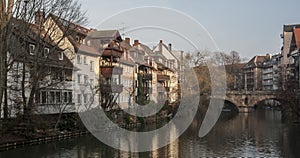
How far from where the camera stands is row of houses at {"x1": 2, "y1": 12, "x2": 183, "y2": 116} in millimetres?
28297

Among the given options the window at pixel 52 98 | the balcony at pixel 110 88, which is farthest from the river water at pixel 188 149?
the balcony at pixel 110 88

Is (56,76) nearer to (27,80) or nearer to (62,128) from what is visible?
(27,80)

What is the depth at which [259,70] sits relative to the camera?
382 ft

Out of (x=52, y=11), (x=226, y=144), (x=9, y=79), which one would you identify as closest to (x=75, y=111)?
(x=9, y=79)

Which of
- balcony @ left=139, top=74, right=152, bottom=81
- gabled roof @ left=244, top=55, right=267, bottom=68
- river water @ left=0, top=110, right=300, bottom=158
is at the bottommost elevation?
river water @ left=0, top=110, right=300, bottom=158

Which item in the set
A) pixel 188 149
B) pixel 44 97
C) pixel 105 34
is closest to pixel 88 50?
pixel 105 34

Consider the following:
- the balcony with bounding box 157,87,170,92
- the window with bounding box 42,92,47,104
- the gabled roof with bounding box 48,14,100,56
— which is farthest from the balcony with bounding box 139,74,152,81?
the window with bounding box 42,92,47,104

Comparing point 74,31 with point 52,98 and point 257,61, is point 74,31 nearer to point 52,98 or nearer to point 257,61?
point 52,98

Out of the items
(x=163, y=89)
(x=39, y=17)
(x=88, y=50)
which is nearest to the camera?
(x=39, y=17)

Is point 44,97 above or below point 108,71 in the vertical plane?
below

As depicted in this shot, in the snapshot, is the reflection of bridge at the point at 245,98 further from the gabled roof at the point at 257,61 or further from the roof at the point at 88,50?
the gabled roof at the point at 257,61

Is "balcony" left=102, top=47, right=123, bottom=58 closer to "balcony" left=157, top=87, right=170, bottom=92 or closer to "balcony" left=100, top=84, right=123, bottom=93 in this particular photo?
"balcony" left=100, top=84, right=123, bottom=93

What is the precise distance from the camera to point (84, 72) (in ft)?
133

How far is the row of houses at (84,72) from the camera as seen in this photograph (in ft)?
92.8
